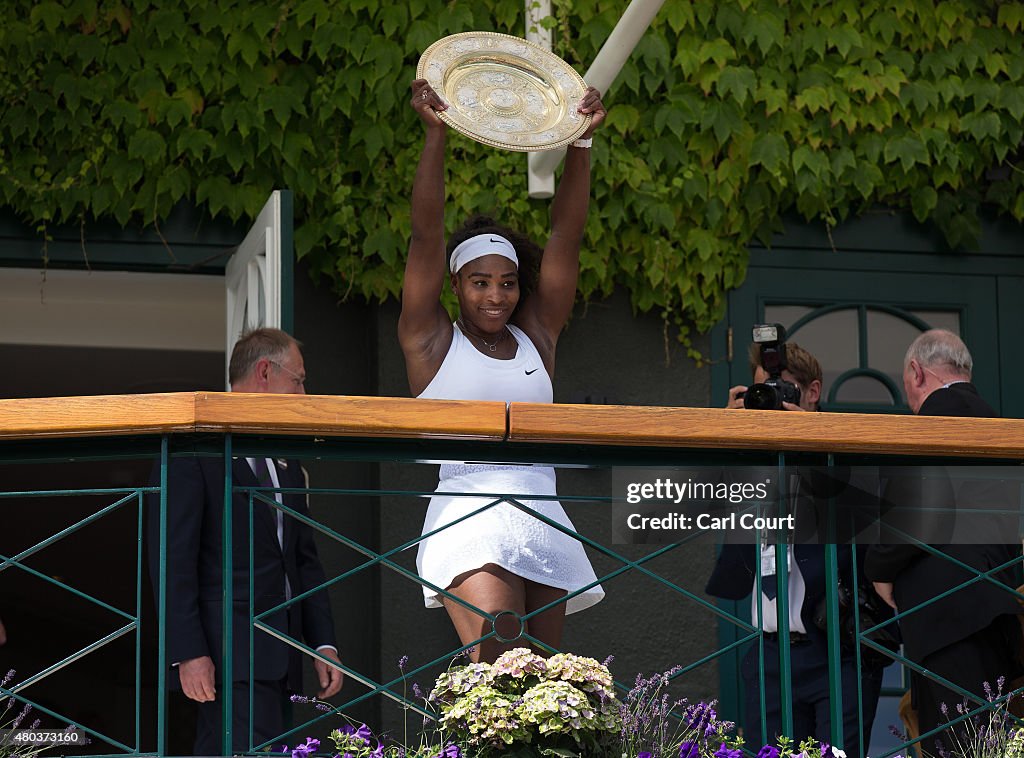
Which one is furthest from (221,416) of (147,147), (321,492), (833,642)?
(147,147)

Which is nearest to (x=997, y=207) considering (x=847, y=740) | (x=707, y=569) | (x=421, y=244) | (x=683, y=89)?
(x=683, y=89)

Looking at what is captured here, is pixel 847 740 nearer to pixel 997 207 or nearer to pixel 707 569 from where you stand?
pixel 707 569

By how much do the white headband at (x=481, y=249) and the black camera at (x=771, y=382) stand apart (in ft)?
2.44

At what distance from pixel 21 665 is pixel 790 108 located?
15.4 feet

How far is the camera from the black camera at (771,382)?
397cm

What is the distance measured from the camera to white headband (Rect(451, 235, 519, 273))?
371 centimetres

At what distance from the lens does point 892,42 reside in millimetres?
6184

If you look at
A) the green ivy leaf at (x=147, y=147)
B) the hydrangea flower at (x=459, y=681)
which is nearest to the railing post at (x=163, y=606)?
the hydrangea flower at (x=459, y=681)

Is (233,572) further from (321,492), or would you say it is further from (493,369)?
(493,369)

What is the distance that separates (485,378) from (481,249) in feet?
1.19

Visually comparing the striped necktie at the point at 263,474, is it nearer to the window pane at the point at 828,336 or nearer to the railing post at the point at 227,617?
the railing post at the point at 227,617

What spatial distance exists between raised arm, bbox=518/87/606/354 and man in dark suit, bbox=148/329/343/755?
0.69 m

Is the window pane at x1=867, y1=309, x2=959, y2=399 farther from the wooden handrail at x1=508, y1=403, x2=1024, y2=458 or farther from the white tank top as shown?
the wooden handrail at x1=508, y1=403, x2=1024, y2=458

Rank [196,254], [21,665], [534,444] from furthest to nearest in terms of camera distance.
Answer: [21,665] → [196,254] → [534,444]
